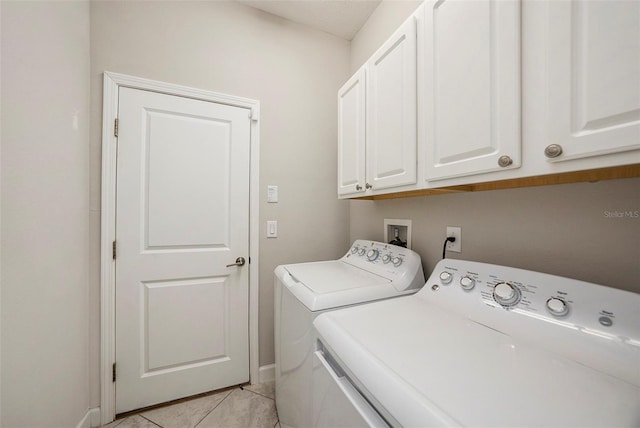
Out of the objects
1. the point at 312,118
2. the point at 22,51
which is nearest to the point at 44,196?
the point at 22,51

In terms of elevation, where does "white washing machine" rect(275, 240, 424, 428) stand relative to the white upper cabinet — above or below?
below

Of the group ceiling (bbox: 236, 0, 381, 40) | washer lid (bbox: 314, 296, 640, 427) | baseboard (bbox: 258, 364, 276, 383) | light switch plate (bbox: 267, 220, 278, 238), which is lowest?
baseboard (bbox: 258, 364, 276, 383)

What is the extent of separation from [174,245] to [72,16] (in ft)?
4.34

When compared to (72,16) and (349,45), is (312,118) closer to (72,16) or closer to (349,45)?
(349,45)

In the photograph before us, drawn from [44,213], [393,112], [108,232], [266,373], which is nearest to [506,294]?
[393,112]

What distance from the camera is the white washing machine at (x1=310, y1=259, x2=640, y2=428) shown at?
1.55 feet

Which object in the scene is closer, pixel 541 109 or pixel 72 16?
pixel 541 109

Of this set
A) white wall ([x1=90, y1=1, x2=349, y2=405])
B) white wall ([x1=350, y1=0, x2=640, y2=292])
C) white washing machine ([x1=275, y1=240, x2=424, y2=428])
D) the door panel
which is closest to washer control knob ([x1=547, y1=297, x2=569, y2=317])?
white wall ([x1=350, y1=0, x2=640, y2=292])

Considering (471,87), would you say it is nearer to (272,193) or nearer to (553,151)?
(553,151)

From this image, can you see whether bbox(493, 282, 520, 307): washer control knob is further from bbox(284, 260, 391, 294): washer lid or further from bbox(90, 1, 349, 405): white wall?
bbox(90, 1, 349, 405): white wall

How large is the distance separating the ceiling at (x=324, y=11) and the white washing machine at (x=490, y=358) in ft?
6.51

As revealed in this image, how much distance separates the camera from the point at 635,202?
70 centimetres

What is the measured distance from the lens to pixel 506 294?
0.83 m

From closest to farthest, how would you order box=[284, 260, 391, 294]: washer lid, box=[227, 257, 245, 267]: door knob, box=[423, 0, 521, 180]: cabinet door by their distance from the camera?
box=[423, 0, 521, 180]: cabinet door < box=[284, 260, 391, 294]: washer lid < box=[227, 257, 245, 267]: door knob
